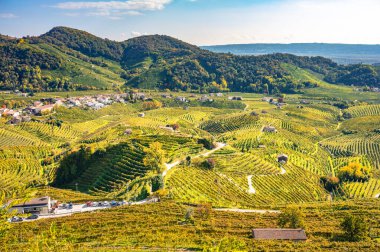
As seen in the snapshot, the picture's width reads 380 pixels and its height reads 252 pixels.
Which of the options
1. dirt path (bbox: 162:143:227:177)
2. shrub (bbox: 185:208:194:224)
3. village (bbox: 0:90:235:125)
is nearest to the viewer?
shrub (bbox: 185:208:194:224)

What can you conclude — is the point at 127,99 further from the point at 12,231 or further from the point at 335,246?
the point at 335,246

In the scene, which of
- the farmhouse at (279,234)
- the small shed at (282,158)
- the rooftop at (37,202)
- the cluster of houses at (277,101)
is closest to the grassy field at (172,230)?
the farmhouse at (279,234)

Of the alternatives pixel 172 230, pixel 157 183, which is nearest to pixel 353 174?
pixel 157 183

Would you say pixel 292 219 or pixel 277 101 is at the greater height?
pixel 277 101

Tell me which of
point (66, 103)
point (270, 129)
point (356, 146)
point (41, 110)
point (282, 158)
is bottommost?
point (356, 146)

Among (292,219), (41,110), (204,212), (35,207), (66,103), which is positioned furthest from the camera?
(66,103)

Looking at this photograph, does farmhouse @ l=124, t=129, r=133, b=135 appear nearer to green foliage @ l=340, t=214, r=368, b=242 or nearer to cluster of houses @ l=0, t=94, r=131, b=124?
cluster of houses @ l=0, t=94, r=131, b=124

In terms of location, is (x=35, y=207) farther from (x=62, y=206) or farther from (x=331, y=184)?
(x=331, y=184)

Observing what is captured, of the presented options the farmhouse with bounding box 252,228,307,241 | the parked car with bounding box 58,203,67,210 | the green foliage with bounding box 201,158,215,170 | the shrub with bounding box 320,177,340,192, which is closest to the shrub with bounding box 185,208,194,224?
the farmhouse with bounding box 252,228,307,241

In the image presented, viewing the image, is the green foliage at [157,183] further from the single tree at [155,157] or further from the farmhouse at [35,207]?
the farmhouse at [35,207]
